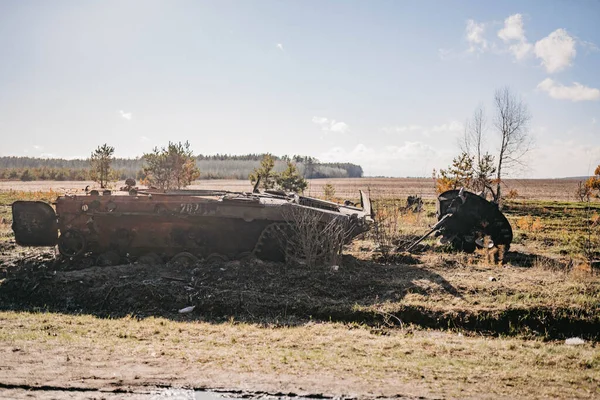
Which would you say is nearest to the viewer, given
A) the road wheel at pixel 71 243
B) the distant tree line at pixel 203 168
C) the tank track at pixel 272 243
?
the tank track at pixel 272 243

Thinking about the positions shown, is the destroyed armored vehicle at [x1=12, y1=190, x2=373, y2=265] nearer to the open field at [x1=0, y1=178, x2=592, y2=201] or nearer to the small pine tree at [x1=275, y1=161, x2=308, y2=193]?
the small pine tree at [x1=275, y1=161, x2=308, y2=193]

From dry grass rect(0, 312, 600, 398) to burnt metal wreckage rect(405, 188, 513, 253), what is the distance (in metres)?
6.22

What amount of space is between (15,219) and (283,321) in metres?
7.98

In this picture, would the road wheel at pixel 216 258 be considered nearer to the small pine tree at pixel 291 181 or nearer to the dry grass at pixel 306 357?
the dry grass at pixel 306 357

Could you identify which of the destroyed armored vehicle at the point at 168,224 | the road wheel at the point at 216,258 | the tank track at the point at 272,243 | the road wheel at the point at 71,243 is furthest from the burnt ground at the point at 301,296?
the road wheel at the point at 71,243

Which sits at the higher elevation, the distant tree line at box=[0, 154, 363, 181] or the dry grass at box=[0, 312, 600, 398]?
the distant tree line at box=[0, 154, 363, 181]

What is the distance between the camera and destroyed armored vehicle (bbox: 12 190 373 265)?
451 inches

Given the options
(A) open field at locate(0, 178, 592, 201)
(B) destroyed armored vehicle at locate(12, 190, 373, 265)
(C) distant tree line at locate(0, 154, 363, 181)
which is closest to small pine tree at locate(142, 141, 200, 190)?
(A) open field at locate(0, 178, 592, 201)

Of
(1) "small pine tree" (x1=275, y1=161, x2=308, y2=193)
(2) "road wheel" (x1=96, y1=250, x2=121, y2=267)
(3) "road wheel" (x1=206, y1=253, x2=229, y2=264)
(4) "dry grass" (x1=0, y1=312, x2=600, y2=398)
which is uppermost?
(1) "small pine tree" (x1=275, y1=161, x2=308, y2=193)

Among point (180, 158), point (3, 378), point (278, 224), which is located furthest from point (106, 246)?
point (180, 158)

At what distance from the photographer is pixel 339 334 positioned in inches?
292

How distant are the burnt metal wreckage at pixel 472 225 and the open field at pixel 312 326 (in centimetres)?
57

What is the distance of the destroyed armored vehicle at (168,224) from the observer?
37.6 feet

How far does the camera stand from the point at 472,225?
1375cm
